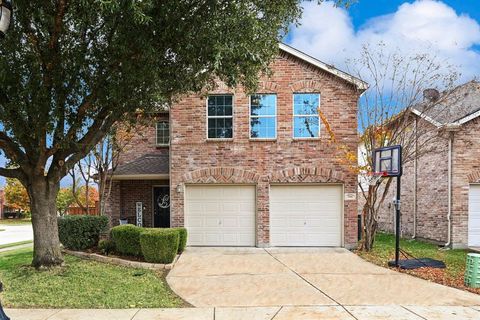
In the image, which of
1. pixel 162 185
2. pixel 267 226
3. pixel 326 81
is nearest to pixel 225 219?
pixel 267 226

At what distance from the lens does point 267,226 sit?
50.8 ft

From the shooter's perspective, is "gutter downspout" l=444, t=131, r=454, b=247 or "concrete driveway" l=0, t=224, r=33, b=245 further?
"concrete driveway" l=0, t=224, r=33, b=245

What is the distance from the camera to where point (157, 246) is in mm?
11773

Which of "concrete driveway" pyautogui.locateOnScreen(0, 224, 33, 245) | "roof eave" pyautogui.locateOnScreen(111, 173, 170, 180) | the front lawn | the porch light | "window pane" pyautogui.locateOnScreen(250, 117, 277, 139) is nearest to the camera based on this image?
the porch light

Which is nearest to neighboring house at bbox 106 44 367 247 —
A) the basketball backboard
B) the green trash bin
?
the basketball backboard

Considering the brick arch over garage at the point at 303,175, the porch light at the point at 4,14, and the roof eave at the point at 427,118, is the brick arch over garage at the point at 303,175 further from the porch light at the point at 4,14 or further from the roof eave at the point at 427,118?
the porch light at the point at 4,14

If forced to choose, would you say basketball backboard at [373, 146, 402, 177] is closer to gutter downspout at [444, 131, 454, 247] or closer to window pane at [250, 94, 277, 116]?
gutter downspout at [444, 131, 454, 247]

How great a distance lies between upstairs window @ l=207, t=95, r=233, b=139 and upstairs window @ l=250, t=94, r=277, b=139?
0.77 m

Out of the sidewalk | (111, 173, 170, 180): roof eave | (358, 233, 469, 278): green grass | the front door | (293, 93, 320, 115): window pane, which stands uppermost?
(293, 93, 320, 115): window pane

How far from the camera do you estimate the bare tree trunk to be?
10617 mm

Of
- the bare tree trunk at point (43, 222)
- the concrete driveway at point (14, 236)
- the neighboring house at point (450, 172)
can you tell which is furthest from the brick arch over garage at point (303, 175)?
the concrete driveway at point (14, 236)

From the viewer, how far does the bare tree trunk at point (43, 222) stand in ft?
34.8

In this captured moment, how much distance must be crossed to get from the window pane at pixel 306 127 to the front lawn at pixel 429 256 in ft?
14.0

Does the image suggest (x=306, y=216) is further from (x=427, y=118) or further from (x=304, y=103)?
(x=427, y=118)
